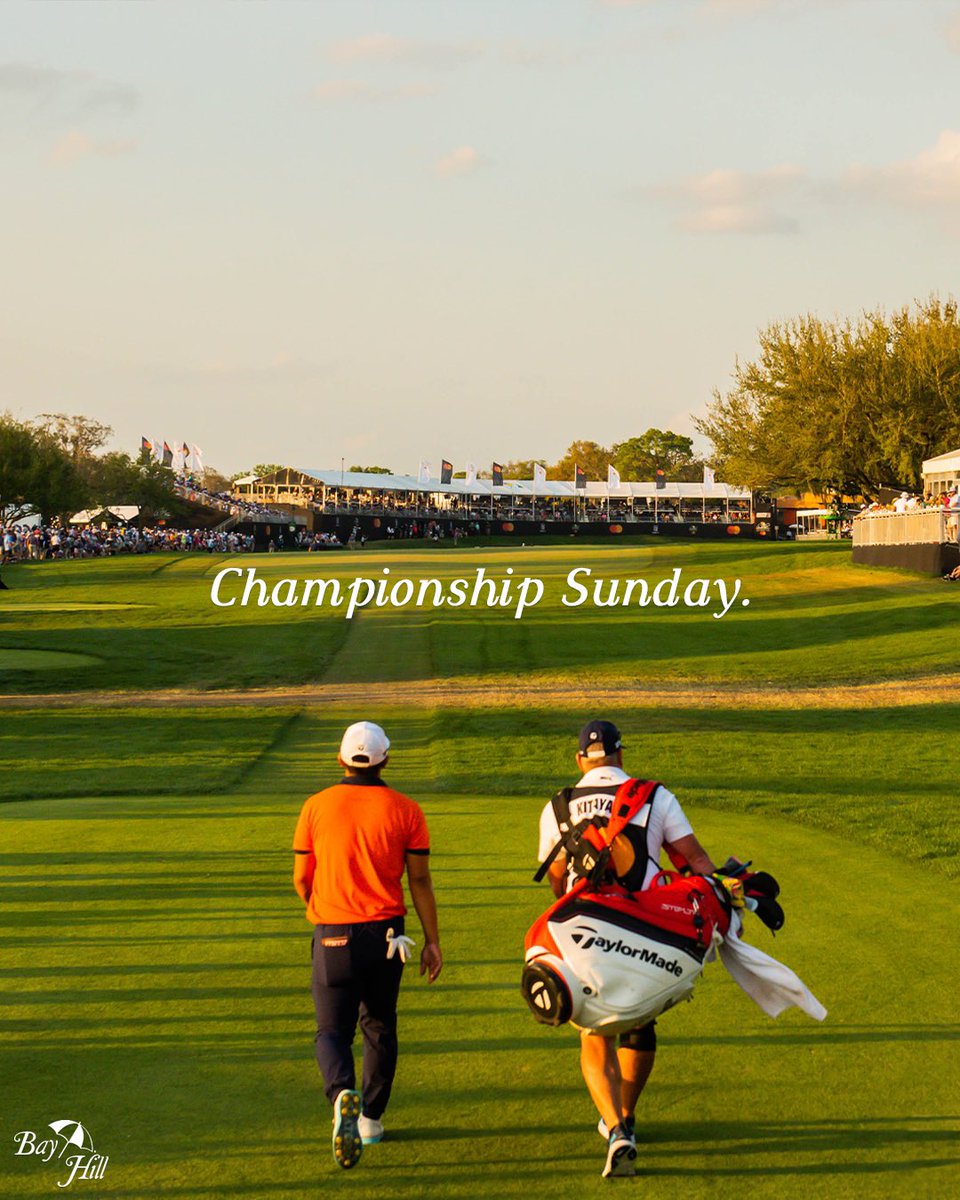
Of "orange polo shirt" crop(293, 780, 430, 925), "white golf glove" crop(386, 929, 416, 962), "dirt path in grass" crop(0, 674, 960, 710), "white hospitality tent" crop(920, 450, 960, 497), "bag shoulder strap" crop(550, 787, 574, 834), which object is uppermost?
"white hospitality tent" crop(920, 450, 960, 497)

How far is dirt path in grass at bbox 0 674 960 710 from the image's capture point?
27.5m

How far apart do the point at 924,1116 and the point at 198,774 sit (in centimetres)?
1386

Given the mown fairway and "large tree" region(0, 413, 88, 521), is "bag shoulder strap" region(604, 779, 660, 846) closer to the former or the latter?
the mown fairway

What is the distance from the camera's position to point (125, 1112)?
696cm

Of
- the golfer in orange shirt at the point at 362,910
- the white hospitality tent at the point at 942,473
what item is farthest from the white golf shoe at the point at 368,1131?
the white hospitality tent at the point at 942,473

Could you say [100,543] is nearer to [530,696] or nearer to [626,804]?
[530,696]

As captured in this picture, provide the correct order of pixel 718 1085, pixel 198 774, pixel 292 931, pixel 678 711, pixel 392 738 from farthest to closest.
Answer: pixel 678 711
pixel 392 738
pixel 198 774
pixel 292 931
pixel 718 1085

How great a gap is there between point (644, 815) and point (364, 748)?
1.39 metres

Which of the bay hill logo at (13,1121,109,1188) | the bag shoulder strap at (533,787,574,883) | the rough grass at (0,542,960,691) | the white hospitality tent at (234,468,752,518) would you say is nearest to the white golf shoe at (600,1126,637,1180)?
the bag shoulder strap at (533,787,574,883)

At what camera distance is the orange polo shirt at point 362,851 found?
673 cm

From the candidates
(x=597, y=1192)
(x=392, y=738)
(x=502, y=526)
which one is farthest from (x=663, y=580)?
(x=502, y=526)

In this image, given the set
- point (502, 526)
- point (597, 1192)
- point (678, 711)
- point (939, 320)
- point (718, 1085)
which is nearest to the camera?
point (597, 1192)

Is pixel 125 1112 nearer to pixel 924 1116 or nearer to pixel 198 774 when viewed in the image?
pixel 924 1116

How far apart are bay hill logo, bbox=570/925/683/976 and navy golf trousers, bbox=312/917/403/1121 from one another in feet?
3.29
